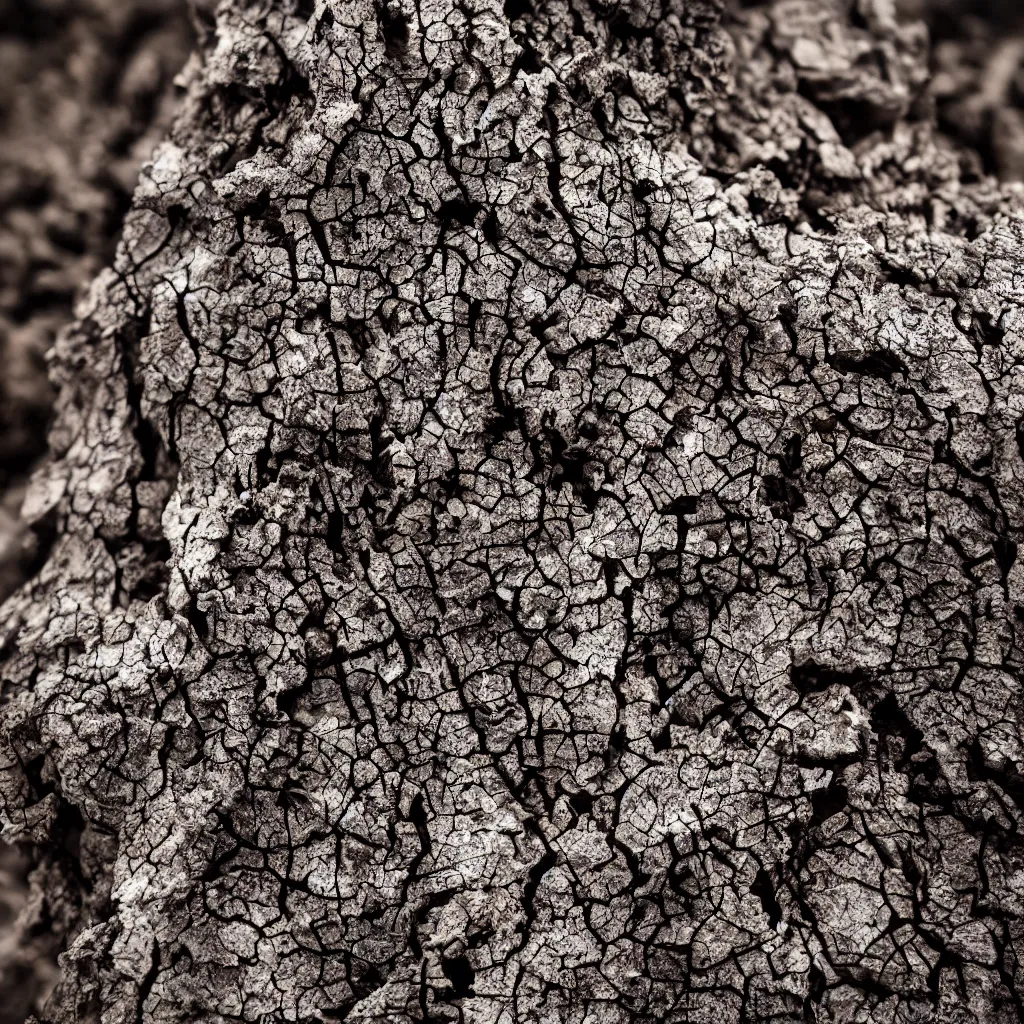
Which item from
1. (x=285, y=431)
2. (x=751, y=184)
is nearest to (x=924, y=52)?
(x=751, y=184)

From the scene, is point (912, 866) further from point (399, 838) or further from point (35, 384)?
point (35, 384)

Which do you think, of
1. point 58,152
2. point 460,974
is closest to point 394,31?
point 58,152

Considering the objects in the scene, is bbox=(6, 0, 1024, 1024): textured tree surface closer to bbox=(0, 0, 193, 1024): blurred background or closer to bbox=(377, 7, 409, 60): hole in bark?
bbox=(377, 7, 409, 60): hole in bark

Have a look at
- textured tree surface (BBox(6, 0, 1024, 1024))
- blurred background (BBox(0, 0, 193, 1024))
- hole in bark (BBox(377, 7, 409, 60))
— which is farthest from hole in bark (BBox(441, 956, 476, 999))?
hole in bark (BBox(377, 7, 409, 60))

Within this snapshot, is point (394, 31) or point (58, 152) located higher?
point (58, 152)

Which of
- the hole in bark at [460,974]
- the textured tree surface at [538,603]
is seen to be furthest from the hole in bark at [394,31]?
the hole in bark at [460,974]

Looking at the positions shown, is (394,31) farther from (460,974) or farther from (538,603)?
(460,974)

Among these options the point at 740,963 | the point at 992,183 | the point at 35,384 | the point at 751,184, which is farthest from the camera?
the point at 35,384

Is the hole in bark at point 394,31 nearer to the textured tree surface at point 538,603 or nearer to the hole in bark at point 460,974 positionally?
the textured tree surface at point 538,603
